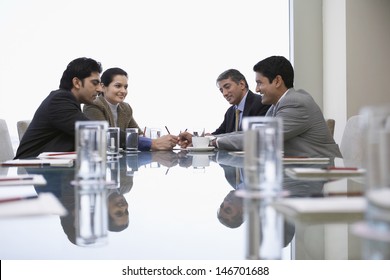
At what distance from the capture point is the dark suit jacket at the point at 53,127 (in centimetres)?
257

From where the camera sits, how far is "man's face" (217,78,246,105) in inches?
154

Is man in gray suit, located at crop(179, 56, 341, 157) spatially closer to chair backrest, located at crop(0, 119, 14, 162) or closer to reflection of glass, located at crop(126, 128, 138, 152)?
reflection of glass, located at crop(126, 128, 138, 152)

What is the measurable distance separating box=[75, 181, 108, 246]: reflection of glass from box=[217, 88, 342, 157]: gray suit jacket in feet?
5.39

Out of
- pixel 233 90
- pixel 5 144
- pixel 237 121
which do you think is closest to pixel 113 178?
pixel 5 144

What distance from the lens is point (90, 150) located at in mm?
1062

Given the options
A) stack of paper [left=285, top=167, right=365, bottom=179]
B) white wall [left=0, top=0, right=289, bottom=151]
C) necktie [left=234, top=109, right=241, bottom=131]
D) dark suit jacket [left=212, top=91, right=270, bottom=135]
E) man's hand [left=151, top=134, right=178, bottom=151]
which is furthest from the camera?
white wall [left=0, top=0, right=289, bottom=151]

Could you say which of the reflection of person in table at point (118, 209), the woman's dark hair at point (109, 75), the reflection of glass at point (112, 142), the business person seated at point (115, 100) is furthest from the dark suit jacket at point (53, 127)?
the reflection of person in table at point (118, 209)

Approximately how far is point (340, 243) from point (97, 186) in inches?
22.5

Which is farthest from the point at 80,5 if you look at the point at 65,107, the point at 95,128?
the point at 95,128

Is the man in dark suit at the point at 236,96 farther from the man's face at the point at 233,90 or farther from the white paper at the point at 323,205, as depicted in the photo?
the white paper at the point at 323,205

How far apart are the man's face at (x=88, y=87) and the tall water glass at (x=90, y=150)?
1918 millimetres

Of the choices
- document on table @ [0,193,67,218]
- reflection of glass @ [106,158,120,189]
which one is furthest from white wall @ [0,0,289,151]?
document on table @ [0,193,67,218]

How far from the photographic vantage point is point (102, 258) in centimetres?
57

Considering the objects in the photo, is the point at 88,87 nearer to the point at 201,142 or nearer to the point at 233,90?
the point at 201,142
